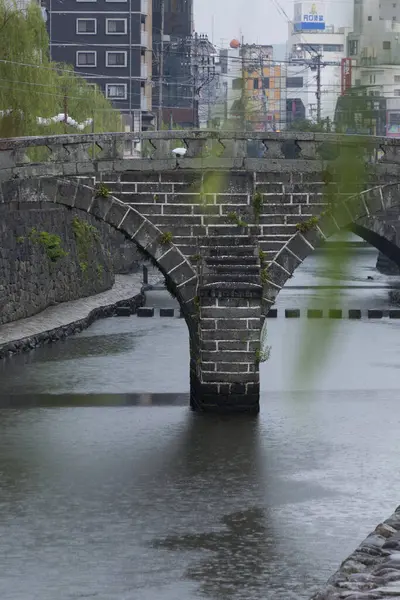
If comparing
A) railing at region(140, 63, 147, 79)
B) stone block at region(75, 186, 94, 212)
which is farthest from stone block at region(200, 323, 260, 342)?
railing at region(140, 63, 147, 79)

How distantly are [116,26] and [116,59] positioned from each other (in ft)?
5.98

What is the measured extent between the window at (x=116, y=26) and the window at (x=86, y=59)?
150cm

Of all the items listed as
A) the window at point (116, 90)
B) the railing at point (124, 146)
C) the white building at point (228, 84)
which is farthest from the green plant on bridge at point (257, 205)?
the window at point (116, 90)

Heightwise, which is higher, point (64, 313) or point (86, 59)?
point (86, 59)

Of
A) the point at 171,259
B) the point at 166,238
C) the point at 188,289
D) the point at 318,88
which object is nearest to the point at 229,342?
the point at 188,289

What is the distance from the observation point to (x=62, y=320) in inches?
1484

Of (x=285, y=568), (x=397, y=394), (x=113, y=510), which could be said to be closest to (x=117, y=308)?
(x=397, y=394)

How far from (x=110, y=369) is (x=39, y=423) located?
6879mm

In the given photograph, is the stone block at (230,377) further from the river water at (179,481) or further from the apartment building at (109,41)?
the apartment building at (109,41)

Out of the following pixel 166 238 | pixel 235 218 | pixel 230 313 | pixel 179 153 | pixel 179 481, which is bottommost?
pixel 179 481

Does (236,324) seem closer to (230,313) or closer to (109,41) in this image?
(230,313)

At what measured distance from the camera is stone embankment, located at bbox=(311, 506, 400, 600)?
10570mm

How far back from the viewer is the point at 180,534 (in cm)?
1584

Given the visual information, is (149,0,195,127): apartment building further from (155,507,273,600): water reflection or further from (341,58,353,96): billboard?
(155,507,273,600): water reflection
